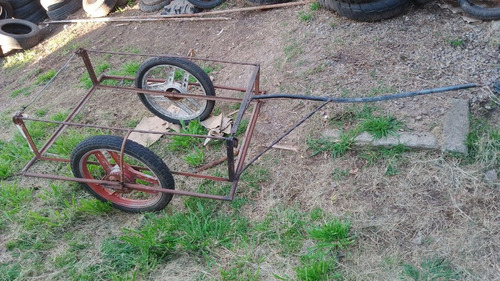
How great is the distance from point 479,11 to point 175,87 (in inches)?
122

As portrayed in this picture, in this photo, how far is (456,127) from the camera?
3.24 meters

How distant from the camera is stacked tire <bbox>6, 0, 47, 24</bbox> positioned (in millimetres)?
8347

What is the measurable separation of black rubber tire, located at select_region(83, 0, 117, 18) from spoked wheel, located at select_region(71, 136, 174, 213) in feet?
15.9

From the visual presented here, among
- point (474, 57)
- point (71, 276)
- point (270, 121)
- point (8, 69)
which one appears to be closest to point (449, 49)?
point (474, 57)

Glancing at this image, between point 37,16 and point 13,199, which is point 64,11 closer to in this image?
point 37,16

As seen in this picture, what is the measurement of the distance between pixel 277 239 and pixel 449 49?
2.59 meters

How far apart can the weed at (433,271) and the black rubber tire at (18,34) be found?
7252mm

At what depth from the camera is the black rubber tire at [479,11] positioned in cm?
412

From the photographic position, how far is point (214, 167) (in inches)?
141

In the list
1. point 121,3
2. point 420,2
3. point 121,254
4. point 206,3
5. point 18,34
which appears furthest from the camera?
point 18,34

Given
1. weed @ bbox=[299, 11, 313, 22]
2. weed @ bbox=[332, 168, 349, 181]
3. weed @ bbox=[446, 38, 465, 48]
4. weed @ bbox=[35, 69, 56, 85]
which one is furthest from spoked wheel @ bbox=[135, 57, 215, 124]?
weed @ bbox=[35, 69, 56, 85]

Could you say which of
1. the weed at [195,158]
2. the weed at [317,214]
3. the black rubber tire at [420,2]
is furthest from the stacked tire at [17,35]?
the weed at [317,214]

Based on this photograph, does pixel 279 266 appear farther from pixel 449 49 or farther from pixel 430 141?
pixel 449 49

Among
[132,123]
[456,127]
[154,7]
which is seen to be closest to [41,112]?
[132,123]
